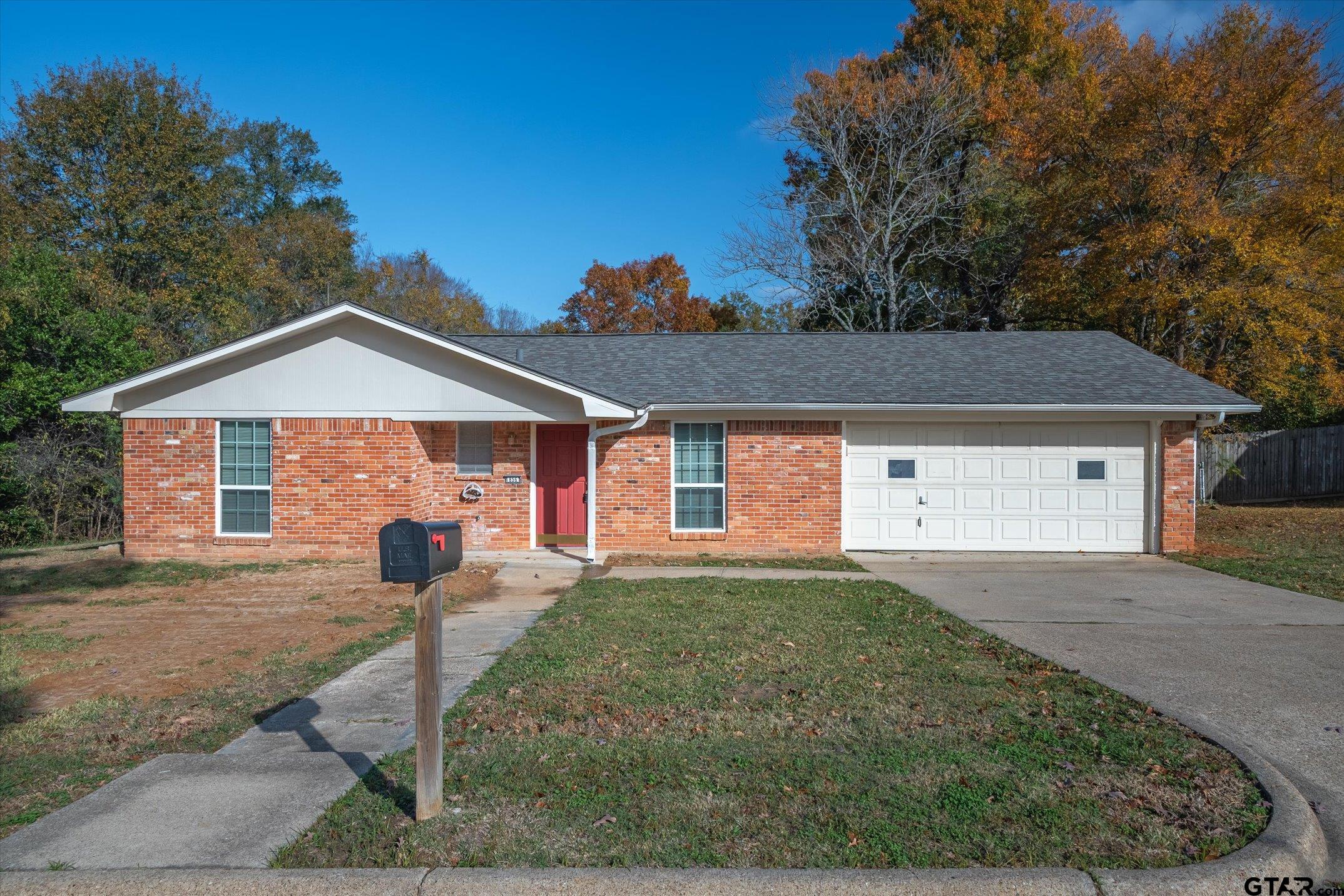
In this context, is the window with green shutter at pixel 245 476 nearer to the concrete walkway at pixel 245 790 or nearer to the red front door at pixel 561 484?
the red front door at pixel 561 484

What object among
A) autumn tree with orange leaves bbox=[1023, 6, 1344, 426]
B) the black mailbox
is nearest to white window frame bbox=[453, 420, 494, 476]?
the black mailbox

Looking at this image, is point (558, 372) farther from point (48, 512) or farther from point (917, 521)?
point (48, 512)

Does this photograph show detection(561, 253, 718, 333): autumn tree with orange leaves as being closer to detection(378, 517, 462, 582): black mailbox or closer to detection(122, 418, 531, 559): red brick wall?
detection(122, 418, 531, 559): red brick wall

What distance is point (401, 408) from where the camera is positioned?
13664 millimetres

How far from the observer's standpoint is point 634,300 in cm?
4353

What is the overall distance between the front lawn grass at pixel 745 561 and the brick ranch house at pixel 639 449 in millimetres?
262

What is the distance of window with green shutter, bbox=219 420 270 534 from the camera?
1395 centimetres

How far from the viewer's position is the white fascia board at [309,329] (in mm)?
13039

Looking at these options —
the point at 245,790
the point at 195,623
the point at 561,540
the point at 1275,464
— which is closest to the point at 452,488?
the point at 561,540

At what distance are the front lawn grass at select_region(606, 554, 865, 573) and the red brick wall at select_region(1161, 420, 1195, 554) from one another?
18.1ft

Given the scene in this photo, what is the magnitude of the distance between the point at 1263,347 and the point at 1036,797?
70.0 feet

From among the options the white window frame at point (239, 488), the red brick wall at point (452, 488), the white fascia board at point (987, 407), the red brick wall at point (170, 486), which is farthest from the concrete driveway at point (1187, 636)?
the red brick wall at point (170, 486)

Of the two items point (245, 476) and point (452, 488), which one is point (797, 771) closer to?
point (452, 488)

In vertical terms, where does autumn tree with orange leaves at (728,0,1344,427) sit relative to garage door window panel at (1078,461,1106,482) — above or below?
above
